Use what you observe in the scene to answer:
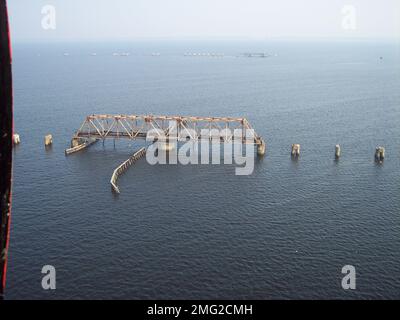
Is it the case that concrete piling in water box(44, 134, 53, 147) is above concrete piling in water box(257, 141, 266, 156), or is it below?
above

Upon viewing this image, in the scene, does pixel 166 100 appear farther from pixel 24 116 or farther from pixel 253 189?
pixel 253 189

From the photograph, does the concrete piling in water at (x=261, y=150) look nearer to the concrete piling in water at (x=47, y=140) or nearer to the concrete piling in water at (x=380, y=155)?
the concrete piling in water at (x=380, y=155)

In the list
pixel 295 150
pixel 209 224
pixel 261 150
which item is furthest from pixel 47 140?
pixel 295 150

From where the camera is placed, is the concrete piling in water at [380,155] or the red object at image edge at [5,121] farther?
the concrete piling in water at [380,155]

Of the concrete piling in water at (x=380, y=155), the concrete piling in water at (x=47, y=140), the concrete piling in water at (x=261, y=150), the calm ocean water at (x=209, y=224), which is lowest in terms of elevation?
the calm ocean water at (x=209, y=224)

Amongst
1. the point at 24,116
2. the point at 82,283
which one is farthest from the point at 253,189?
the point at 24,116

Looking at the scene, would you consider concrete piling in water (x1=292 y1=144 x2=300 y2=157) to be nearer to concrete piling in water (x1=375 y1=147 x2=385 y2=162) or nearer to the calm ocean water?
the calm ocean water

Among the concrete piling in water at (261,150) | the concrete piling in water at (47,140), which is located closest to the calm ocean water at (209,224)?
the concrete piling in water at (261,150)

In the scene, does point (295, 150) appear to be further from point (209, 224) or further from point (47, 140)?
point (47, 140)

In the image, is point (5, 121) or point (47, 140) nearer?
point (5, 121)

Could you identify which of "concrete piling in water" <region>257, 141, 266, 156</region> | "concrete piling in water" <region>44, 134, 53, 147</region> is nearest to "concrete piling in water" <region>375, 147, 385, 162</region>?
"concrete piling in water" <region>257, 141, 266, 156</region>

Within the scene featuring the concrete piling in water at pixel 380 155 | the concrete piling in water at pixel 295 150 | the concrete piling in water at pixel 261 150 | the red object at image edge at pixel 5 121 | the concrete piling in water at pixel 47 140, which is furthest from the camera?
the concrete piling in water at pixel 47 140
